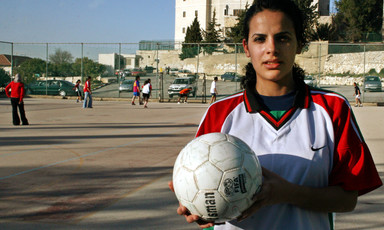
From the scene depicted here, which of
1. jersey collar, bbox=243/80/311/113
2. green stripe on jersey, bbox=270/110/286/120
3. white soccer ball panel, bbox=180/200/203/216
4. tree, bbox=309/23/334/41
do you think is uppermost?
tree, bbox=309/23/334/41

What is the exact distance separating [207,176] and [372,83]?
105ft

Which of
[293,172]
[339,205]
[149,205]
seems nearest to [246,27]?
[293,172]

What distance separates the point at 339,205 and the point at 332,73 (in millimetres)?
37064

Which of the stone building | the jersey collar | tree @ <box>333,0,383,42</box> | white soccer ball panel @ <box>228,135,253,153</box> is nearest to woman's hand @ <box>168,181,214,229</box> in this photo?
white soccer ball panel @ <box>228,135,253,153</box>

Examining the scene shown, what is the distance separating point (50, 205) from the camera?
523 centimetres

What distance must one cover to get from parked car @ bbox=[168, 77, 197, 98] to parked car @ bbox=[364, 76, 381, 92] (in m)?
13.2

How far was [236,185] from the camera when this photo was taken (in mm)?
1754

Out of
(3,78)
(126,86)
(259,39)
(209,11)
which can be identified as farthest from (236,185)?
(209,11)

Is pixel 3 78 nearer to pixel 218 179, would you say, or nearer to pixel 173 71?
pixel 173 71

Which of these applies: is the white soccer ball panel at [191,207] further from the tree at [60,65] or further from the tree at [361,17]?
the tree at [361,17]

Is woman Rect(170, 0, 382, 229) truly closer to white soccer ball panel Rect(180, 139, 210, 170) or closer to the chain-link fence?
white soccer ball panel Rect(180, 139, 210, 170)

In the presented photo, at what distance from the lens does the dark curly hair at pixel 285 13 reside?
2.05 meters

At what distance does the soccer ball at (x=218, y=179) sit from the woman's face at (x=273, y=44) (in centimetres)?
43

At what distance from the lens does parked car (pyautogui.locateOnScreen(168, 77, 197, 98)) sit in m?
32.5
